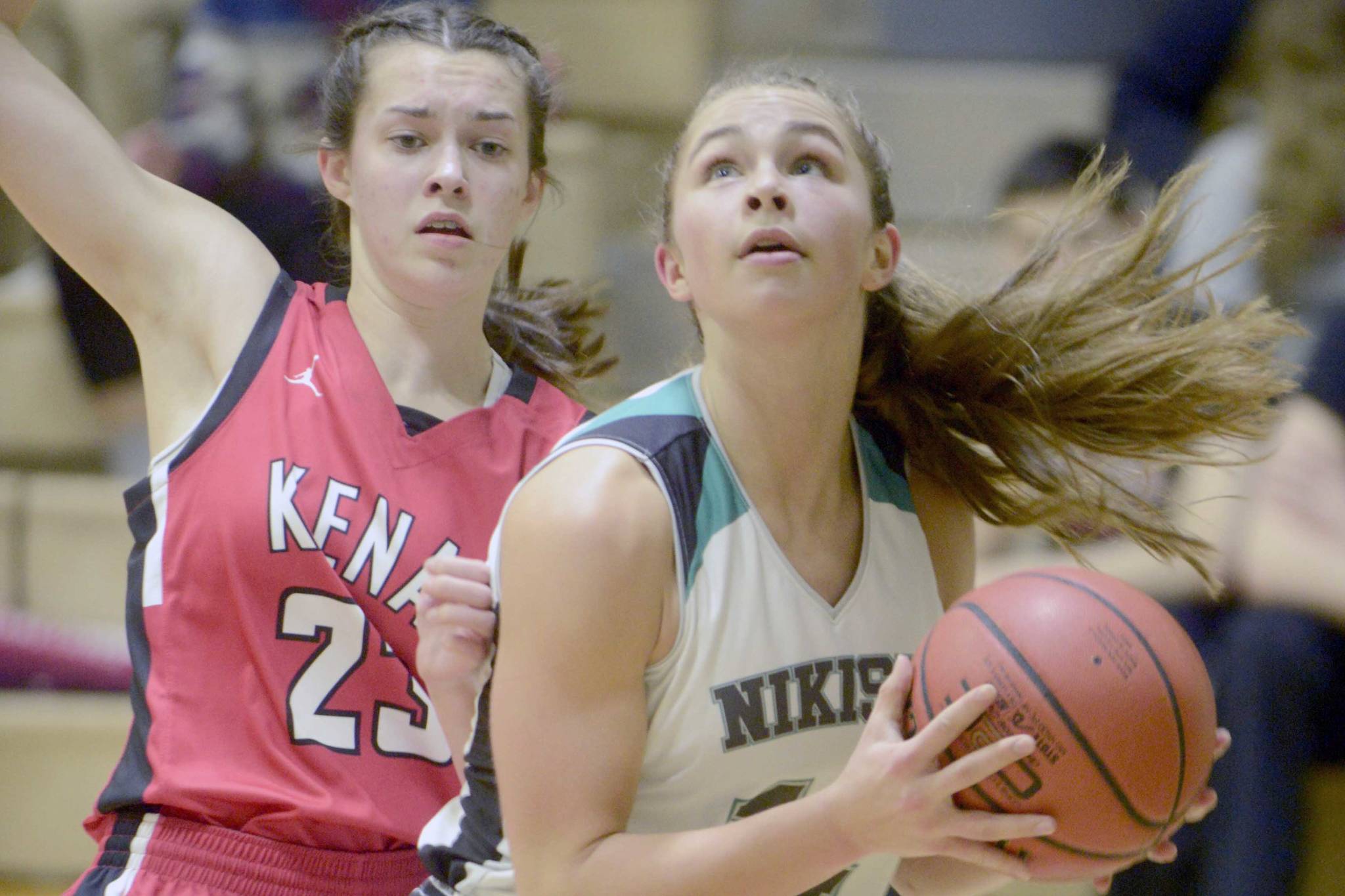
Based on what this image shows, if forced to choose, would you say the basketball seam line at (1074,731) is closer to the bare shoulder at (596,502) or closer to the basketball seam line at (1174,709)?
the basketball seam line at (1174,709)

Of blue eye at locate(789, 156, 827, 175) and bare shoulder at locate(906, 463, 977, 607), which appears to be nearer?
blue eye at locate(789, 156, 827, 175)

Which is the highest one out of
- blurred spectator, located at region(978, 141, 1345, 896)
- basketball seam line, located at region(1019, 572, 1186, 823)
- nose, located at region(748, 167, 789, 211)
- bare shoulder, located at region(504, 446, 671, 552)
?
nose, located at region(748, 167, 789, 211)

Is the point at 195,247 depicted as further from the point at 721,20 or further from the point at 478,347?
the point at 721,20

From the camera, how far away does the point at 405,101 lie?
7.58 ft

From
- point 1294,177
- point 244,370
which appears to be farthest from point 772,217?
point 1294,177

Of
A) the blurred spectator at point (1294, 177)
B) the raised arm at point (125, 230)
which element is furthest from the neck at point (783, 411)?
the blurred spectator at point (1294, 177)

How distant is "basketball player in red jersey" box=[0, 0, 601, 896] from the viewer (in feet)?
7.32

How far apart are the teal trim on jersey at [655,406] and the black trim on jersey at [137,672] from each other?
25.8 inches

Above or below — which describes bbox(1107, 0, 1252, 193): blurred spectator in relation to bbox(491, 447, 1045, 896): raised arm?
above

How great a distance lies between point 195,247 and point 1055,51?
4.39 metres

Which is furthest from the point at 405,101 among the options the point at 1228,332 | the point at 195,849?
the point at 1228,332

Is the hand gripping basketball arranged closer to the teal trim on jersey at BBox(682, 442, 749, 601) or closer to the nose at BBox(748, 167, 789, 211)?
the teal trim on jersey at BBox(682, 442, 749, 601)

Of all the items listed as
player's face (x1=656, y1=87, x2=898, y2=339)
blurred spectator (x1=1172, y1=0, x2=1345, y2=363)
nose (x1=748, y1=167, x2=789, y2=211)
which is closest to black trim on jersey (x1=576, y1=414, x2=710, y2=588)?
player's face (x1=656, y1=87, x2=898, y2=339)

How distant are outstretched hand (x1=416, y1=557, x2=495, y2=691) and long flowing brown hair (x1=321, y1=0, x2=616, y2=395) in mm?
585
